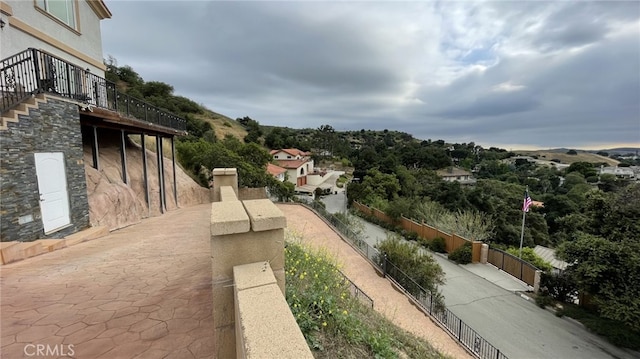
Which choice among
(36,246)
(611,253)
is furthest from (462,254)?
(36,246)

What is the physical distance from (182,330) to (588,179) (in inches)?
2814

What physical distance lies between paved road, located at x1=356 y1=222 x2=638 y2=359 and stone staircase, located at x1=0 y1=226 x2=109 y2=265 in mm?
11914

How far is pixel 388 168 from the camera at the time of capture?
46656 millimetres

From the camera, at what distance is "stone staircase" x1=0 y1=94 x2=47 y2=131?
527 cm

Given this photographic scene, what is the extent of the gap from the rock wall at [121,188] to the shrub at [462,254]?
51.1 ft

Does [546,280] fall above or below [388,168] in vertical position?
below

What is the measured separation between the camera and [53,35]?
9672 mm

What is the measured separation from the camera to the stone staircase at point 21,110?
17.3 feet

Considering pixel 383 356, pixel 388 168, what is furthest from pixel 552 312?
pixel 388 168

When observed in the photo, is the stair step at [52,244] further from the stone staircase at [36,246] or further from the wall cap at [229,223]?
the wall cap at [229,223]

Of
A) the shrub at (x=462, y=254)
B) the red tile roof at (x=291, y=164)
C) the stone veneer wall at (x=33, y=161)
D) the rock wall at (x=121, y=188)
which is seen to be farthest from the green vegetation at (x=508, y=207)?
the stone veneer wall at (x=33, y=161)

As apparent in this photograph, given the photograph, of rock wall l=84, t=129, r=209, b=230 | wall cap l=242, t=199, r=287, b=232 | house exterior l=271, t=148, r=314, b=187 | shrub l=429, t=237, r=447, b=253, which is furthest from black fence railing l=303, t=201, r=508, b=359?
house exterior l=271, t=148, r=314, b=187

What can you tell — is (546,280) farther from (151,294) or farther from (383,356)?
(151,294)

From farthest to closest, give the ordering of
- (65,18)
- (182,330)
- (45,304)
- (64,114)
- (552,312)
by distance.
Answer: (552,312), (65,18), (64,114), (45,304), (182,330)
